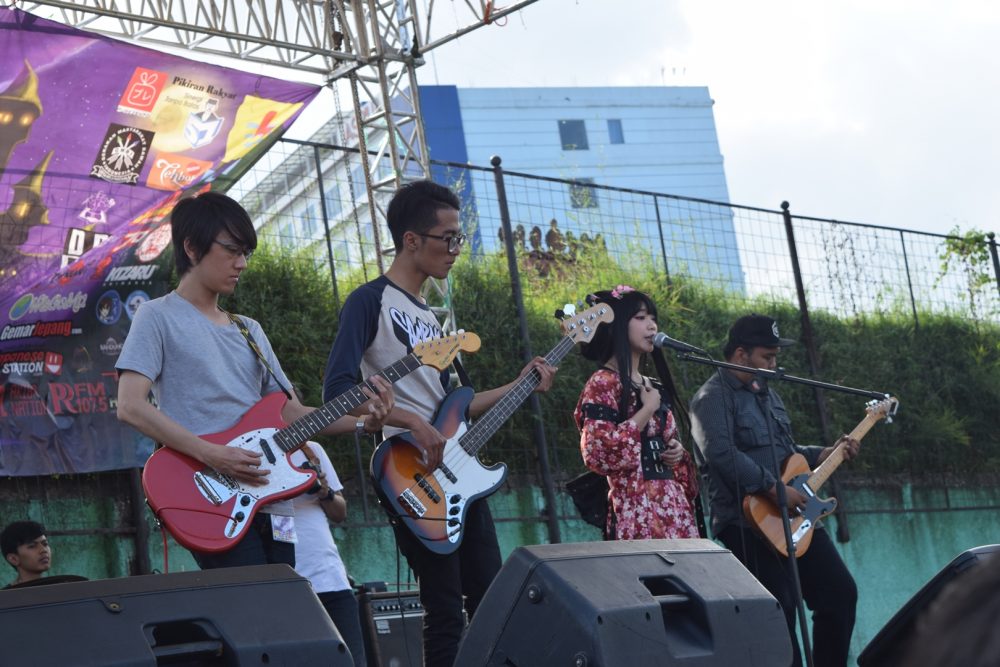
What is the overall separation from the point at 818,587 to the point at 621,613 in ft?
9.28

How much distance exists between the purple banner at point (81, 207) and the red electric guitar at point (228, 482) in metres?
2.81

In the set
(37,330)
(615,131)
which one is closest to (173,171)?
(37,330)

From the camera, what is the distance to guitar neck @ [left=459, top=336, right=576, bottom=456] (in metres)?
4.36

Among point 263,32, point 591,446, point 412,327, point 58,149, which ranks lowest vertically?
point 591,446

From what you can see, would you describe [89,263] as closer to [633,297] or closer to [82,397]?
[82,397]

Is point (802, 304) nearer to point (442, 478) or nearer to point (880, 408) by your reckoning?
point (880, 408)

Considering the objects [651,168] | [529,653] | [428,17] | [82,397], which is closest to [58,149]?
[82,397]

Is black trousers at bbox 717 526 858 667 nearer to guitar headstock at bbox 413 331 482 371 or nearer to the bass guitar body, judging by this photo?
the bass guitar body

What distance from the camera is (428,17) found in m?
7.60

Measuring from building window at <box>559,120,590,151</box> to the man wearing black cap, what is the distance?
117 feet

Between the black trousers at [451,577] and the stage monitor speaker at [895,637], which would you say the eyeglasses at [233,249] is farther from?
the stage monitor speaker at [895,637]

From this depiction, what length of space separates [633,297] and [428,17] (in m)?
2.98

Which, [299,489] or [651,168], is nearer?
[299,489]

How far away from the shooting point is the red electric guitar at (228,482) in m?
3.51
